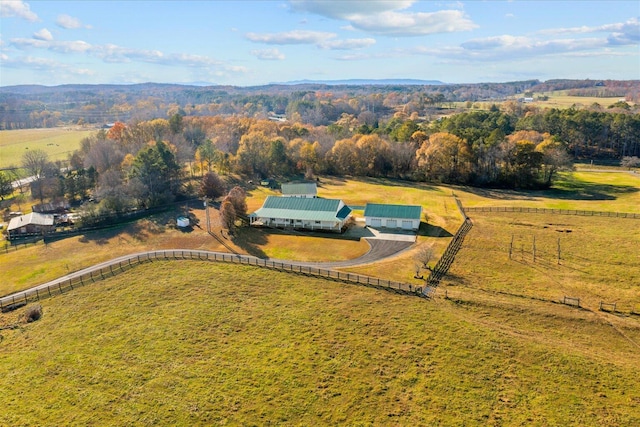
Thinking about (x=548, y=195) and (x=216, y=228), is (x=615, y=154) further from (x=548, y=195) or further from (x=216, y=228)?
(x=216, y=228)

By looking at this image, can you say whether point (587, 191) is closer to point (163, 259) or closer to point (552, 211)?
point (552, 211)

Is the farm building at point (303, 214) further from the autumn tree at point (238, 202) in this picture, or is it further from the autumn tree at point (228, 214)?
the autumn tree at point (228, 214)

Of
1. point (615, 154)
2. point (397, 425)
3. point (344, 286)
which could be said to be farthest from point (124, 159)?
point (615, 154)

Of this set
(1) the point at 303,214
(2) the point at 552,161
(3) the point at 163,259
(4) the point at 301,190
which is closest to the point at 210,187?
(4) the point at 301,190

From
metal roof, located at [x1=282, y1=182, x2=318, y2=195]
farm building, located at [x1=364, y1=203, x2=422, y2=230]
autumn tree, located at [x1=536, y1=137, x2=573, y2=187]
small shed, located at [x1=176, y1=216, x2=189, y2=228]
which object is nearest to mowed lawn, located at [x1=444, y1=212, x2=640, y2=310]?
farm building, located at [x1=364, y1=203, x2=422, y2=230]

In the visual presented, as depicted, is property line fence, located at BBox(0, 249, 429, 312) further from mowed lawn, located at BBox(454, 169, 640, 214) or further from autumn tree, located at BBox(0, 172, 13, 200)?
autumn tree, located at BBox(0, 172, 13, 200)

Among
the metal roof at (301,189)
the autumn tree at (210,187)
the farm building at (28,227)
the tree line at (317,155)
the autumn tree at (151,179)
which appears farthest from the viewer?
the tree line at (317,155)

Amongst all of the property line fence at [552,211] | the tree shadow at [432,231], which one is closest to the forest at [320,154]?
the property line fence at [552,211]
